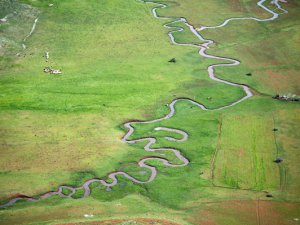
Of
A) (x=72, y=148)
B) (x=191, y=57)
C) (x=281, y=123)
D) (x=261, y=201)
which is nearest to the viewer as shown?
(x=261, y=201)

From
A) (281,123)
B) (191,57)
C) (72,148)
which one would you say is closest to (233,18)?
(191,57)

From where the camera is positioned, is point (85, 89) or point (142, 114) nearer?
point (142, 114)

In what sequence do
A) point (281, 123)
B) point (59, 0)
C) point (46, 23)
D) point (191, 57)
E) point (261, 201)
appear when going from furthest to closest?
point (59, 0)
point (46, 23)
point (191, 57)
point (281, 123)
point (261, 201)

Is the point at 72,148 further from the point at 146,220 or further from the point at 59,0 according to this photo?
the point at 59,0

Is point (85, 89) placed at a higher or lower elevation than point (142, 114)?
lower

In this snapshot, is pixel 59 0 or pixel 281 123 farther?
pixel 59 0

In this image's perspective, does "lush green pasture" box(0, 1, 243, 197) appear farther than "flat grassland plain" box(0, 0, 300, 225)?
Yes

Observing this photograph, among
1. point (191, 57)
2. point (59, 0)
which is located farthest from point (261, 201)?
point (59, 0)

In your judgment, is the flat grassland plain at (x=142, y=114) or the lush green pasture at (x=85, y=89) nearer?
the flat grassland plain at (x=142, y=114)
